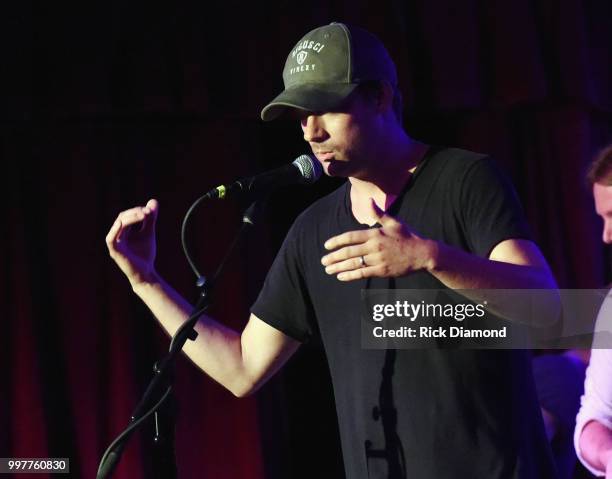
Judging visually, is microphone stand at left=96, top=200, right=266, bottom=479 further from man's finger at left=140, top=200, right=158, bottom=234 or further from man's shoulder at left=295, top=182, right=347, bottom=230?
man's shoulder at left=295, top=182, right=347, bottom=230

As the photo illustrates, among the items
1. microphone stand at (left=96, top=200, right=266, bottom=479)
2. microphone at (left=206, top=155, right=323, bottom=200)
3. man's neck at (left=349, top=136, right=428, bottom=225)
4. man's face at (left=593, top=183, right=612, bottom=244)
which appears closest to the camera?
microphone stand at (left=96, top=200, right=266, bottom=479)

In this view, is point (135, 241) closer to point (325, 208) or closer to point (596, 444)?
point (325, 208)

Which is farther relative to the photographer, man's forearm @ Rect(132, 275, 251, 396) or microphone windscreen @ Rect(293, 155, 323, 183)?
man's forearm @ Rect(132, 275, 251, 396)

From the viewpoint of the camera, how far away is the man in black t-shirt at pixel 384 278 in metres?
1.73

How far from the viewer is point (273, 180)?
1765 mm

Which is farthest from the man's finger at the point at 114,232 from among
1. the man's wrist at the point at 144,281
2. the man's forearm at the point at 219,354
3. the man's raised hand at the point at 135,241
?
the man's forearm at the point at 219,354

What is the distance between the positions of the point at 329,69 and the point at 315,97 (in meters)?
0.10

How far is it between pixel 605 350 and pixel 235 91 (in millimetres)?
2003

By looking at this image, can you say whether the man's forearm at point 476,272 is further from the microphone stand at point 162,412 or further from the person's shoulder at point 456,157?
the microphone stand at point 162,412

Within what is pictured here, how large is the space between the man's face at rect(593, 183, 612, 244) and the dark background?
1401mm

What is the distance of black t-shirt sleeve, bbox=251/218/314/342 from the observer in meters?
2.14

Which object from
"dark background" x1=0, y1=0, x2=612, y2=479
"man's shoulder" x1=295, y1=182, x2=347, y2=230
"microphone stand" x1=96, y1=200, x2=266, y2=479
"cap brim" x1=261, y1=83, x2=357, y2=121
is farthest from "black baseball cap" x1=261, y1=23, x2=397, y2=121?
"dark background" x1=0, y1=0, x2=612, y2=479

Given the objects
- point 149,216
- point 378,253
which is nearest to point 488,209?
point 378,253

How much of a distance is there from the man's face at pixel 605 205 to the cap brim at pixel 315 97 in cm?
84
